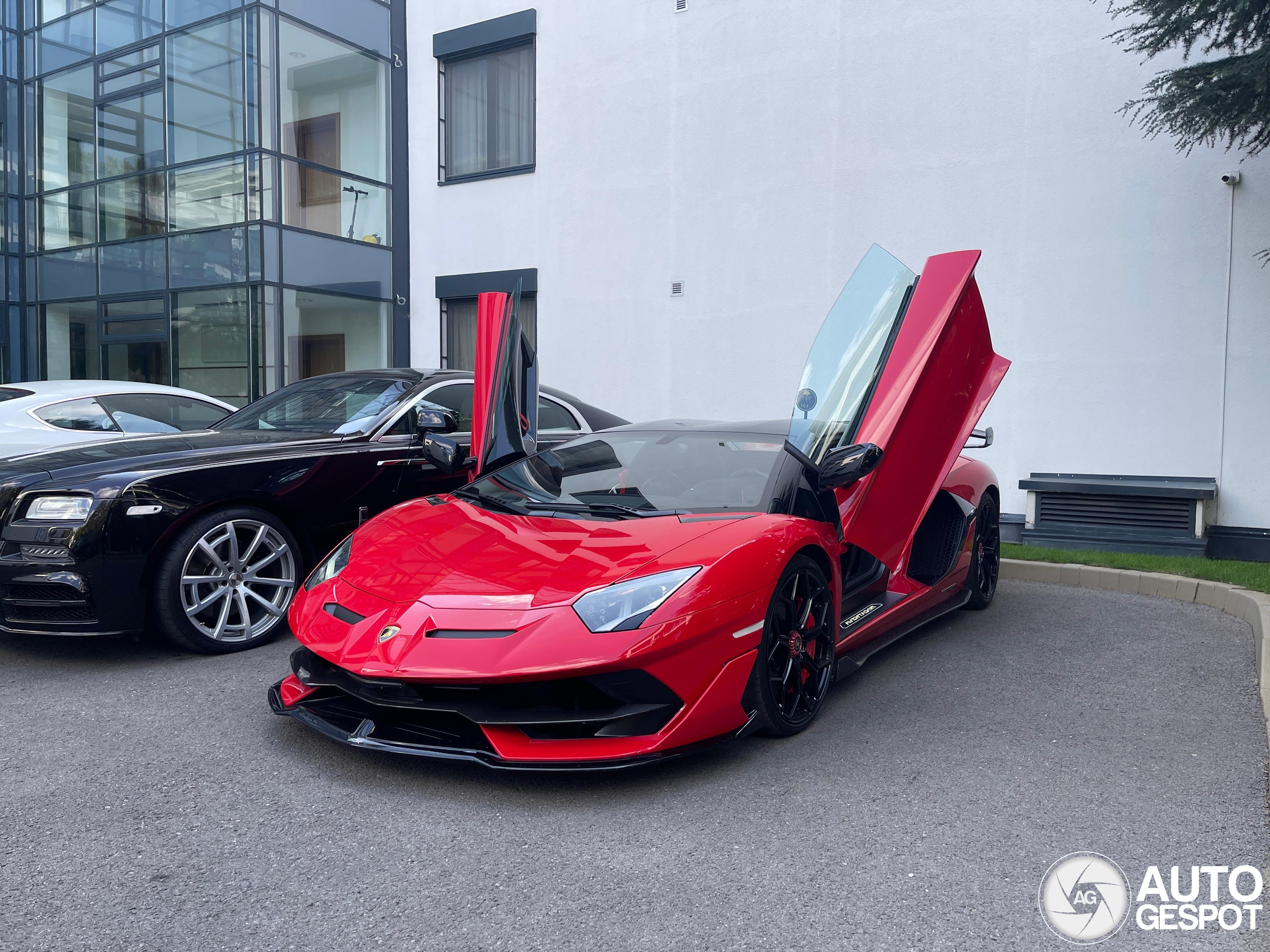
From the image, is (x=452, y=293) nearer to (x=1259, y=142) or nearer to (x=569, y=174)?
(x=569, y=174)

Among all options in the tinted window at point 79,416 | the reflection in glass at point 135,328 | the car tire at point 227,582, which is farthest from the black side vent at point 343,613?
the reflection in glass at point 135,328

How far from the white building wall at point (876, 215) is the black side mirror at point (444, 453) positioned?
493 centimetres

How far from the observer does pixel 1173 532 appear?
7.47 meters

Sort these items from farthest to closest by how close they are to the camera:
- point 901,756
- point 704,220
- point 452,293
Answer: point 452,293
point 704,220
point 901,756

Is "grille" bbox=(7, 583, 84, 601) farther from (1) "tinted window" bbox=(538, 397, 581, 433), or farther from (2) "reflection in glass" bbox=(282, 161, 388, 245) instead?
(2) "reflection in glass" bbox=(282, 161, 388, 245)

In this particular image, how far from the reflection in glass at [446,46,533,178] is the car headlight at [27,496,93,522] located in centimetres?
800

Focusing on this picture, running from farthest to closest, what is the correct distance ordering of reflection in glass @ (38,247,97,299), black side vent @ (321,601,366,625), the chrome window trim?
reflection in glass @ (38,247,97,299)
the chrome window trim
black side vent @ (321,601,366,625)

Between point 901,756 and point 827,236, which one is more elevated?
point 827,236

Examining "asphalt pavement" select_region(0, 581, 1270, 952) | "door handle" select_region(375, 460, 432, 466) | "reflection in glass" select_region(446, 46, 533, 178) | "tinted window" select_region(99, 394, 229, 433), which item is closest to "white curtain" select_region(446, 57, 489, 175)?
"reflection in glass" select_region(446, 46, 533, 178)

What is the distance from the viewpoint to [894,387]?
4.23 m

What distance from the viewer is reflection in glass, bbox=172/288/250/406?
458 inches

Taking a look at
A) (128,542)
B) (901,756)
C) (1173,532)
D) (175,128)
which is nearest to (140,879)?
(128,542)

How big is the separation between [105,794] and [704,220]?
26.3 feet

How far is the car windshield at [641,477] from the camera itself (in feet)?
12.9
